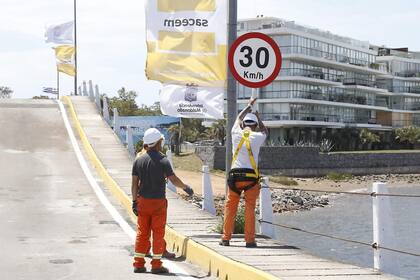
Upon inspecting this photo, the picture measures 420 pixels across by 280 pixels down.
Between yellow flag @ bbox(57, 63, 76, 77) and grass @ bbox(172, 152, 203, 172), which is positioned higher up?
yellow flag @ bbox(57, 63, 76, 77)

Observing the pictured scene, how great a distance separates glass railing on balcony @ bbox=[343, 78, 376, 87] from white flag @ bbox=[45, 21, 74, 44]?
168ft

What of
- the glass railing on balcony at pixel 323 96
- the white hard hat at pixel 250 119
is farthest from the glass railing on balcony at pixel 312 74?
the white hard hat at pixel 250 119

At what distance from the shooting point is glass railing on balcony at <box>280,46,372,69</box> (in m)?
80.5

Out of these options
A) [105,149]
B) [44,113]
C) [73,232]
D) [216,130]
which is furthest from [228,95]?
[216,130]

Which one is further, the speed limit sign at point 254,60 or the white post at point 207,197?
the white post at point 207,197

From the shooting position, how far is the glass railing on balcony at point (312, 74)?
79875mm

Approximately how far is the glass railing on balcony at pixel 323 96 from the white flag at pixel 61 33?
34988 mm

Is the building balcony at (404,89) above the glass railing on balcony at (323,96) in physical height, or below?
above

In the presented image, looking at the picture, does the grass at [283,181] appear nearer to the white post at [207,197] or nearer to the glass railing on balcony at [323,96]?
the glass railing on balcony at [323,96]

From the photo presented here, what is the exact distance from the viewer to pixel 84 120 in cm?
3091

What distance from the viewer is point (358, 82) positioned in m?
94.3

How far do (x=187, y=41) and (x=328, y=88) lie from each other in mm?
77711

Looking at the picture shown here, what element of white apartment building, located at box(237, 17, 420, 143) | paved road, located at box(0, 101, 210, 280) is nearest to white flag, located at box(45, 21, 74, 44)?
paved road, located at box(0, 101, 210, 280)

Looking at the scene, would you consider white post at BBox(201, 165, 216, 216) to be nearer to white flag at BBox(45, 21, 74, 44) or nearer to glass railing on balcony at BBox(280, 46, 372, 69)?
white flag at BBox(45, 21, 74, 44)
